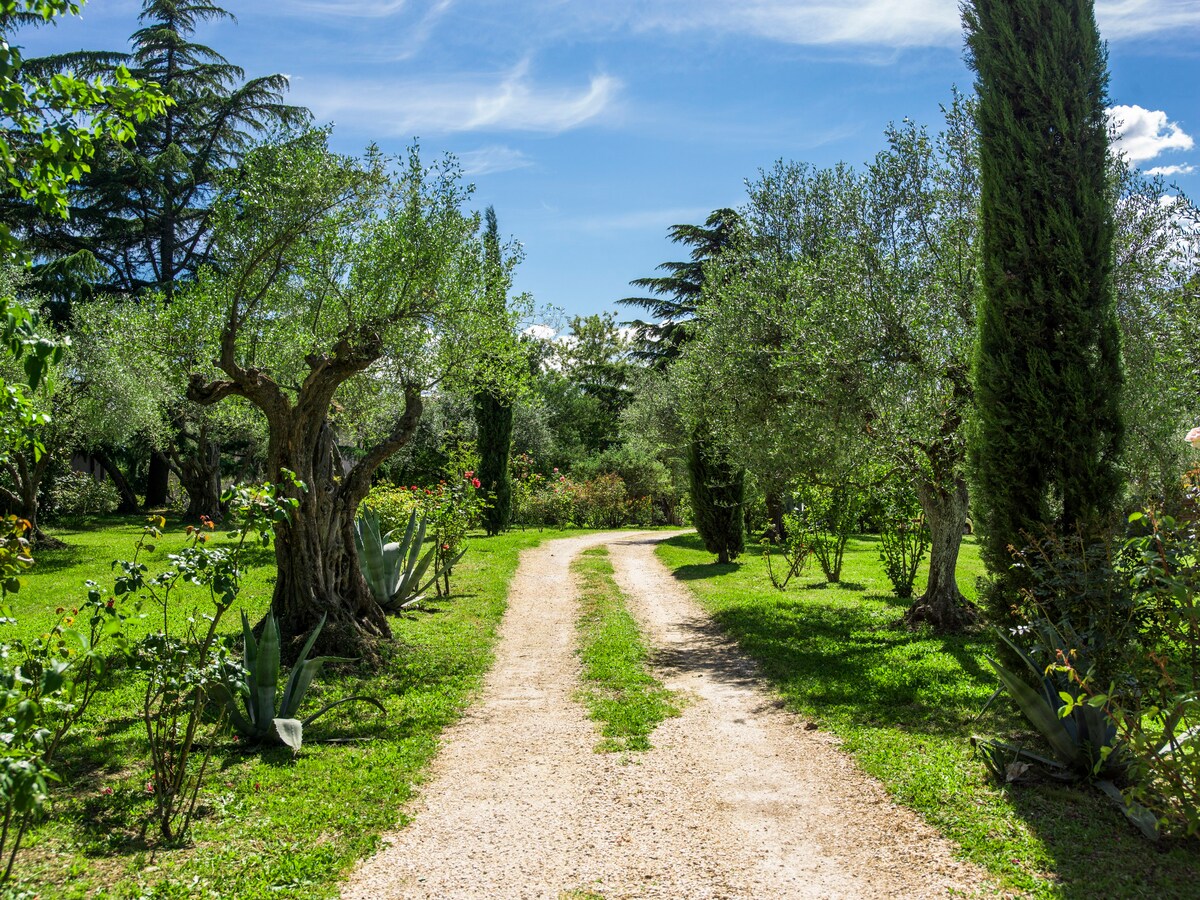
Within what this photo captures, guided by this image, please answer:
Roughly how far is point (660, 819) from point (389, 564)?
711 cm

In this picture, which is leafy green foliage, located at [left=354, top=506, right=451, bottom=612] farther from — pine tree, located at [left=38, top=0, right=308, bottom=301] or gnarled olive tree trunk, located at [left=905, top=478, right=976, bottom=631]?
pine tree, located at [left=38, top=0, right=308, bottom=301]

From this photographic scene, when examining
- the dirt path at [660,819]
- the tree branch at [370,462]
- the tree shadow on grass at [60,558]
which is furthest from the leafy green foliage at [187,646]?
the tree shadow on grass at [60,558]

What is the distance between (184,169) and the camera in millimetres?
28062

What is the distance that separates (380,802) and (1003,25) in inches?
296

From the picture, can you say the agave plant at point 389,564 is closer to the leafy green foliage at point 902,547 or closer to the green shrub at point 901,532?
the green shrub at point 901,532

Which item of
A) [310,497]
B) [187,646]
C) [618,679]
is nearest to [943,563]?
[618,679]

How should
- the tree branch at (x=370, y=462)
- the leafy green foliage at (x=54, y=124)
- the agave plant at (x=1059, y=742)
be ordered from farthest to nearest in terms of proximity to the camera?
the tree branch at (x=370, y=462) → the agave plant at (x=1059, y=742) → the leafy green foliage at (x=54, y=124)

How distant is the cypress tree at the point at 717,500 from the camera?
1739 cm

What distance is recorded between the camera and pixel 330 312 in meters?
9.09

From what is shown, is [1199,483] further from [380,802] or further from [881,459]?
[881,459]

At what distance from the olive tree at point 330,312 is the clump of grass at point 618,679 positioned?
7.95ft

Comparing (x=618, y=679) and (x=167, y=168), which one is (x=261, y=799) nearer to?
(x=618, y=679)

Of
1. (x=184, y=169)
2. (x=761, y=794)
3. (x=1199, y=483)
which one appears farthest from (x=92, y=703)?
(x=184, y=169)

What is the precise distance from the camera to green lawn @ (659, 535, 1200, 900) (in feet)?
12.3
